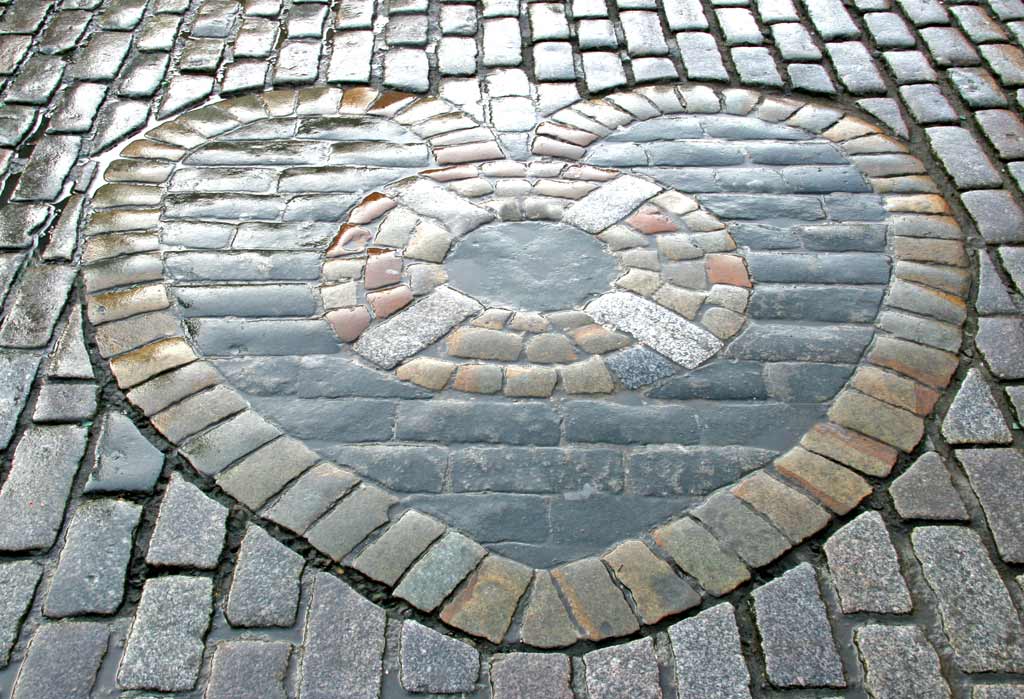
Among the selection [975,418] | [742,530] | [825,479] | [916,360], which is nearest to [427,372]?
[742,530]

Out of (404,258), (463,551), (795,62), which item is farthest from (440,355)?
(795,62)

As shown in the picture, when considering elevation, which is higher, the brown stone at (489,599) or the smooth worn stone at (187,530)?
the smooth worn stone at (187,530)

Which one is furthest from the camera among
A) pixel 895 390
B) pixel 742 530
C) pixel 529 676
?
pixel 895 390

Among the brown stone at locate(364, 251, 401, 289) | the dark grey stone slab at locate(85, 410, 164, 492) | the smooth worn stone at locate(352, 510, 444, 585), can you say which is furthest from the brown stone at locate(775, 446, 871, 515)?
the dark grey stone slab at locate(85, 410, 164, 492)

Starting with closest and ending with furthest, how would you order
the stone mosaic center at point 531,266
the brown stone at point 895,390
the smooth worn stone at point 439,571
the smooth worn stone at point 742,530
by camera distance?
1. the smooth worn stone at point 439,571
2. the smooth worn stone at point 742,530
3. the brown stone at point 895,390
4. the stone mosaic center at point 531,266

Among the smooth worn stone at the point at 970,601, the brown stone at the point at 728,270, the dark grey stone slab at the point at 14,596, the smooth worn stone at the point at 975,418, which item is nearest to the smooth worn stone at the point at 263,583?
the dark grey stone slab at the point at 14,596

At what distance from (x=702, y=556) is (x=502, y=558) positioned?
0.55 meters

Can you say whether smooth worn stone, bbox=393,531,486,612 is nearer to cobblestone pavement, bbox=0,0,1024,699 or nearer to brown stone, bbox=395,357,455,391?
cobblestone pavement, bbox=0,0,1024,699

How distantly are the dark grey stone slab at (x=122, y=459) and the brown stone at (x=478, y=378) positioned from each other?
3.12ft

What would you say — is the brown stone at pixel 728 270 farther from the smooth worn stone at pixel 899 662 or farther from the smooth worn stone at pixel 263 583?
the smooth worn stone at pixel 263 583

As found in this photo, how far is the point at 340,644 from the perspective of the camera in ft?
8.13

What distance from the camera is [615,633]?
2.51m

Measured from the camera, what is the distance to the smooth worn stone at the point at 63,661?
2.37 metres

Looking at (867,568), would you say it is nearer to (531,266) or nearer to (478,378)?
(478,378)
